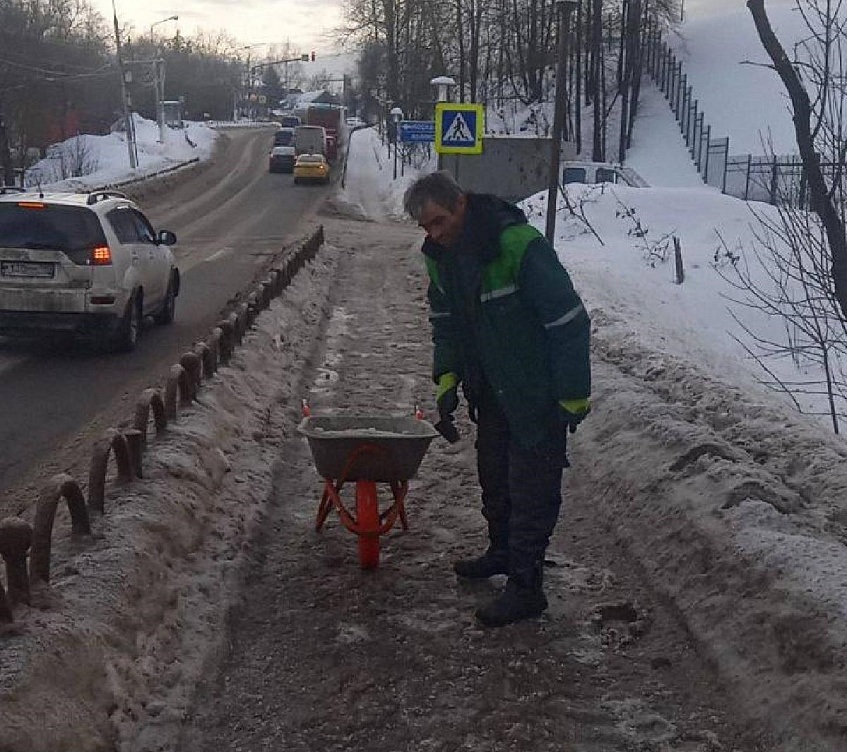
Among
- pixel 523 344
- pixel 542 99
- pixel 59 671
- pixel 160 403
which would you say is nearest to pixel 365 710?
pixel 59 671

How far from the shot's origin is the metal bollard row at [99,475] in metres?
3.91

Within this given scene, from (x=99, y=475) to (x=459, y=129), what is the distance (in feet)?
41.3

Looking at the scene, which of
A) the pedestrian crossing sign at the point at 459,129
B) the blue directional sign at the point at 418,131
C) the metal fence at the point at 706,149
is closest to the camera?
the pedestrian crossing sign at the point at 459,129

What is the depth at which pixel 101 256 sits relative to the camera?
11.0 m

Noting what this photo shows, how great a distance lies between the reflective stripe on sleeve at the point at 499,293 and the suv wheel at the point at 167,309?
9389 millimetres

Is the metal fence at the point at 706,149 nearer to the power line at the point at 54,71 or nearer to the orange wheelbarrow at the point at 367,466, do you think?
the orange wheelbarrow at the point at 367,466

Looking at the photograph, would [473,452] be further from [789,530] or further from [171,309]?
[171,309]

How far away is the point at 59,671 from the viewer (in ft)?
11.9

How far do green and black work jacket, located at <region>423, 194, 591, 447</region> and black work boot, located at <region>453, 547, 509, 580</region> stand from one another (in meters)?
0.90

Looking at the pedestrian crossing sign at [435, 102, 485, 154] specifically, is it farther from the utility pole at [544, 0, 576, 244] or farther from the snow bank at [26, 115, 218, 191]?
the snow bank at [26, 115, 218, 191]

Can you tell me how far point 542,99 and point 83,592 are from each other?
57350 millimetres

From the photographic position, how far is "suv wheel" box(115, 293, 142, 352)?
11.3 metres

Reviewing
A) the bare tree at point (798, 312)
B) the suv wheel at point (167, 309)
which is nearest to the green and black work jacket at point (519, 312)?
the bare tree at point (798, 312)

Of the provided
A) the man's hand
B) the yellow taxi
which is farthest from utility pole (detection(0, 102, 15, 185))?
the man's hand
